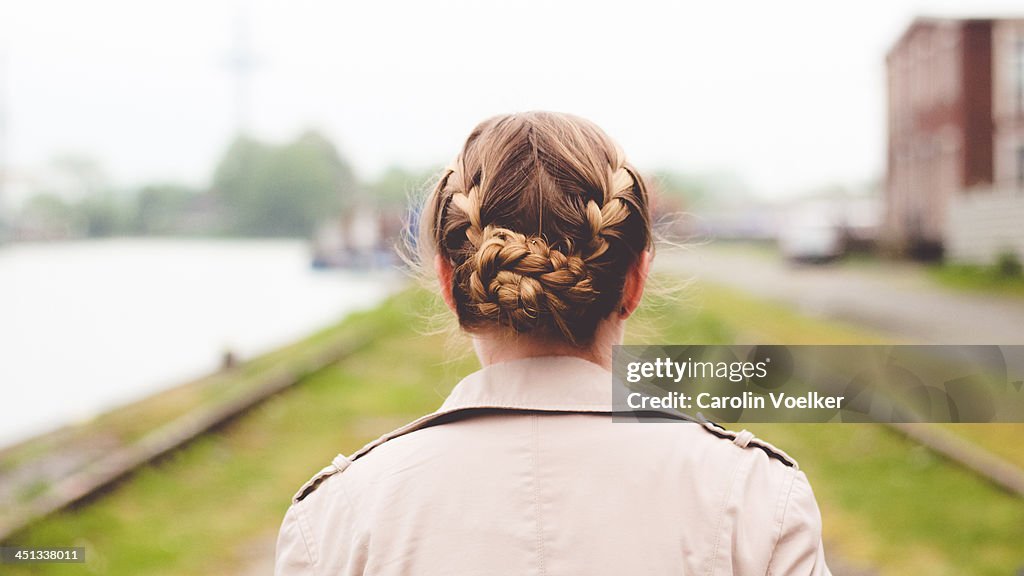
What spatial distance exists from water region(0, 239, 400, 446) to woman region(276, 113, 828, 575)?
4036 mm

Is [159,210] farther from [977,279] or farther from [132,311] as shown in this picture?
[977,279]

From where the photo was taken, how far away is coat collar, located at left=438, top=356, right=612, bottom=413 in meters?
0.74

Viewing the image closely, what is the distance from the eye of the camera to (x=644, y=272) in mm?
847

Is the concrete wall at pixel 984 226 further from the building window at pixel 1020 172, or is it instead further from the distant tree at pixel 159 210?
the distant tree at pixel 159 210

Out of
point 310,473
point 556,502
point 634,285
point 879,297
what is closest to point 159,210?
point 310,473

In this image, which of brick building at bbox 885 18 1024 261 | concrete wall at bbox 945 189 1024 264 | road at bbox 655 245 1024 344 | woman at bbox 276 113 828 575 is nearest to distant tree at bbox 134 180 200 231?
road at bbox 655 245 1024 344

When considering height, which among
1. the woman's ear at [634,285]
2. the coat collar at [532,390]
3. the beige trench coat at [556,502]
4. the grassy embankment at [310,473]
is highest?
the woman's ear at [634,285]

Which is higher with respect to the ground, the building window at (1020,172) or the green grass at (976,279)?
the building window at (1020,172)

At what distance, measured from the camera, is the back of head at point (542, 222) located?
0.76 meters

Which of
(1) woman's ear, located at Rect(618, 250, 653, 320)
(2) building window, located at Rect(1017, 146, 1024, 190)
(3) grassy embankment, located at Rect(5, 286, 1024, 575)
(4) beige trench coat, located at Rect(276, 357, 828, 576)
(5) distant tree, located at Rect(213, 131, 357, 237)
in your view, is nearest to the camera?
(4) beige trench coat, located at Rect(276, 357, 828, 576)

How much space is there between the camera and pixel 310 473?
12.9 ft

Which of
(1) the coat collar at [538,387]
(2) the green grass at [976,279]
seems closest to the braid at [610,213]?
(1) the coat collar at [538,387]

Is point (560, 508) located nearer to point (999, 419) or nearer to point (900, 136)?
point (999, 419)

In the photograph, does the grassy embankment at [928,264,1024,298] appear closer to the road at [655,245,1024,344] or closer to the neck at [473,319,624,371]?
the road at [655,245,1024,344]
